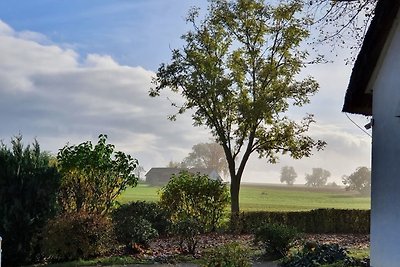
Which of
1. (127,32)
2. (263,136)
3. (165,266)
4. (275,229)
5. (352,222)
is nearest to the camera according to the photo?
(127,32)

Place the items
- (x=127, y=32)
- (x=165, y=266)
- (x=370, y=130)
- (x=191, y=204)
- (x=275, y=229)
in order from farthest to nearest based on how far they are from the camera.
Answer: (x=191, y=204)
(x=275, y=229)
(x=165, y=266)
(x=127, y=32)
(x=370, y=130)

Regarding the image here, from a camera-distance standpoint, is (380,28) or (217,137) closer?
(380,28)

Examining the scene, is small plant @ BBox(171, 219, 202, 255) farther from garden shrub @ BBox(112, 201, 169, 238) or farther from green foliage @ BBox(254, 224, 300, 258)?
green foliage @ BBox(254, 224, 300, 258)

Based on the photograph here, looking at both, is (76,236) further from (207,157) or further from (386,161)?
(207,157)

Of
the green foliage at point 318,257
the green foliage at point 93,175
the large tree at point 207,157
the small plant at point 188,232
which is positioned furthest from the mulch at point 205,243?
the large tree at point 207,157

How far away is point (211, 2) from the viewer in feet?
78.7

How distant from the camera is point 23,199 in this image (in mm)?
14125

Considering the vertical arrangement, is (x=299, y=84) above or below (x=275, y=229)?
above

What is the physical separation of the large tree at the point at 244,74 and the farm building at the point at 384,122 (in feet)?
48.0

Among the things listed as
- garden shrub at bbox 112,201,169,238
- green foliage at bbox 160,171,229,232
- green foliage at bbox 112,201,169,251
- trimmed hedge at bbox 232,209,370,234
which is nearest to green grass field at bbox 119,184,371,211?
trimmed hedge at bbox 232,209,370,234

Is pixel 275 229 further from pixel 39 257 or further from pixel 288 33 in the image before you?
pixel 288 33

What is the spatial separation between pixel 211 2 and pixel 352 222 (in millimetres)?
11414

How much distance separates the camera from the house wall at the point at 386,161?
25.4 feet

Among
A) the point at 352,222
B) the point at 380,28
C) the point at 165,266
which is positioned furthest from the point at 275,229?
the point at 352,222
